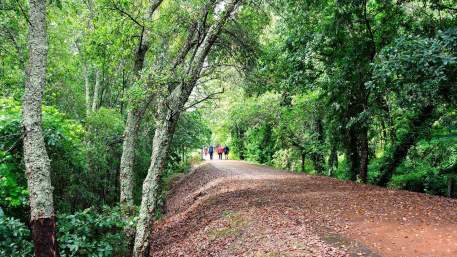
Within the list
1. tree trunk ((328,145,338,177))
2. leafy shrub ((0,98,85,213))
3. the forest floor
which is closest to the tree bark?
the forest floor

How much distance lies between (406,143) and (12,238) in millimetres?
13516

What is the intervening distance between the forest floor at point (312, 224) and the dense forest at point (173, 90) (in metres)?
1.60

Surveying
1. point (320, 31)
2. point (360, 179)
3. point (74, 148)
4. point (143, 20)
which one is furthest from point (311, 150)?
point (74, 148)

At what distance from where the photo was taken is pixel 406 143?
14.8 meters

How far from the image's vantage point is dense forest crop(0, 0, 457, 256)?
7.43m

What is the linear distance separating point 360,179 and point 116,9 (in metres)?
11.3

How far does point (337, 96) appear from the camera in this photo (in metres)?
15.1

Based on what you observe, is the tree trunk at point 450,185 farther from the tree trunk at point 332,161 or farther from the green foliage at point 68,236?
the green foliage at point 68,236

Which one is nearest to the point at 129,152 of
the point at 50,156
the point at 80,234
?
the point at 50,156

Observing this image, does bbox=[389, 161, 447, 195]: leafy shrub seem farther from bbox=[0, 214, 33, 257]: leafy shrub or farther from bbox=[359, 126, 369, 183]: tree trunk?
bbox=[0, 214, 33, 257]: leafy shrub

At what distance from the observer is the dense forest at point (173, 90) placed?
7434mm

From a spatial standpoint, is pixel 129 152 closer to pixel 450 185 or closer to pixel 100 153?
pixel 100 153

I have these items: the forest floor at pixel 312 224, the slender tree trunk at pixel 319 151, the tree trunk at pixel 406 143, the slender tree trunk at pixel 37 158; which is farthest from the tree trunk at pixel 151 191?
the slender tree trunk at pixel 319 151

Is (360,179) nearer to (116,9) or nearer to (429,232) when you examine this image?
(429,232)
